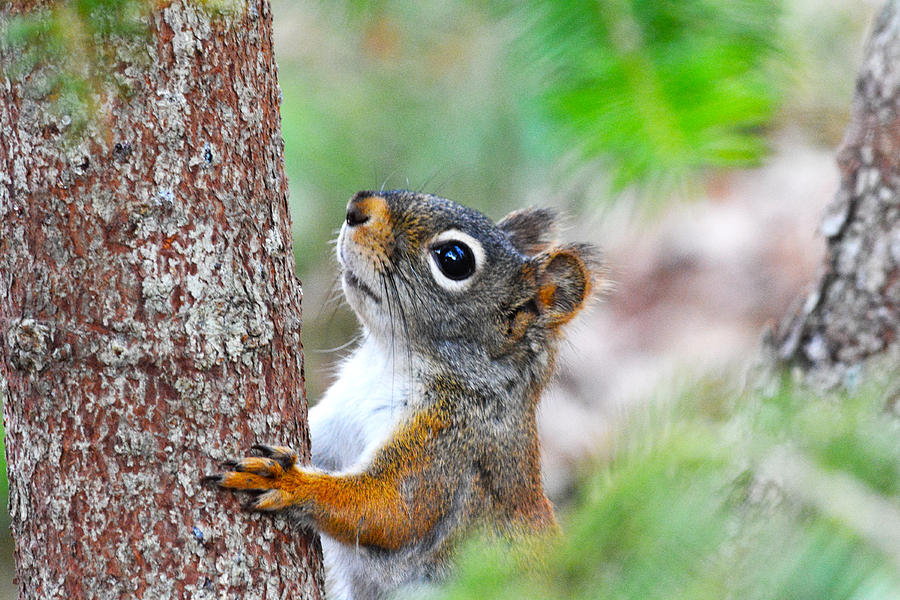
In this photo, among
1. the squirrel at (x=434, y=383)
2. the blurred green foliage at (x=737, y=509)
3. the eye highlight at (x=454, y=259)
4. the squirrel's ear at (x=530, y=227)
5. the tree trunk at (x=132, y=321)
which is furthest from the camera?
the squirrel's ear at (x=530, y=227)

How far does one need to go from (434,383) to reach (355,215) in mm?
337

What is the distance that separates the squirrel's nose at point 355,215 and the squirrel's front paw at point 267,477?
1.88ft

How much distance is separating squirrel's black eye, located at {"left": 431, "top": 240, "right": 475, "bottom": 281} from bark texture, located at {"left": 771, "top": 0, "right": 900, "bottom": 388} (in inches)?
26.6

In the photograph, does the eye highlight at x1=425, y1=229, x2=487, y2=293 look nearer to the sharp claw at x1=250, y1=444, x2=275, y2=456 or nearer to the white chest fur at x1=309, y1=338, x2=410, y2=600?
the white chest fur at x1=309, y1=338, x2=410, y2=600

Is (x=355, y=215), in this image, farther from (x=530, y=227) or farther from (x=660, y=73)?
(x=660, y=73)

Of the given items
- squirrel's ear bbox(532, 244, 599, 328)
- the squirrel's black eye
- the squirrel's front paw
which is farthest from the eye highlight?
the squirrel's front paw

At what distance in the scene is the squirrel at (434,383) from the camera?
158cm

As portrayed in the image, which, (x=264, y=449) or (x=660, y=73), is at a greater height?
(x=660, y=73)

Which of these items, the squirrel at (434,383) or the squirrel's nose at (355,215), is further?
the squirrel's nose at (355,215)

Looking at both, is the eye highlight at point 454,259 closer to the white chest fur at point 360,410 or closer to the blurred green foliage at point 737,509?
the white chest fur at point 360,410

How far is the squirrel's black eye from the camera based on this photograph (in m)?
1.81

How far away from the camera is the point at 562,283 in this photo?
1858 mm

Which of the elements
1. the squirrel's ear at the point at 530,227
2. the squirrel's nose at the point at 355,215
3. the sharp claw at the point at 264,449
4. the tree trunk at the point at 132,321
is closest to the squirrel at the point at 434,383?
the squirrel's nose at the point at 355,215

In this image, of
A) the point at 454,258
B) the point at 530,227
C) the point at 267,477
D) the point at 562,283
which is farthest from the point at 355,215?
the point at 267,477
